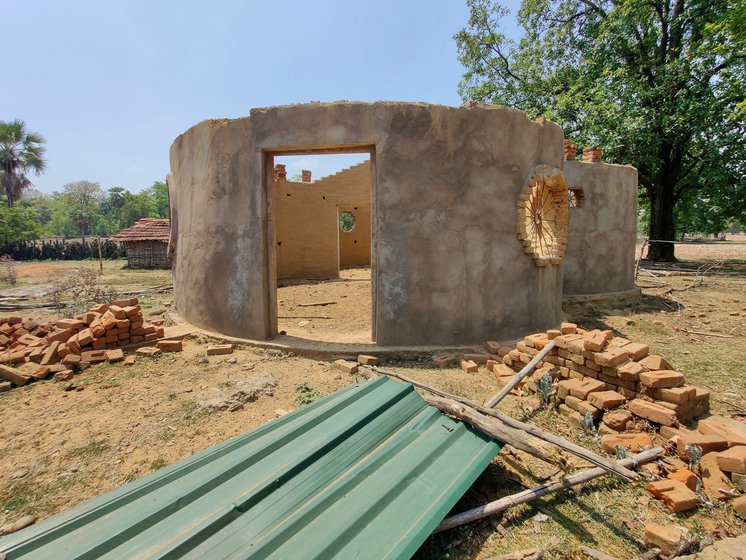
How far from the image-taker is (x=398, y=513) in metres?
2.05

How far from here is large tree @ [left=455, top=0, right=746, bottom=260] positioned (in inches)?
499

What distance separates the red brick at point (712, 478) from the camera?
2604 millimetres

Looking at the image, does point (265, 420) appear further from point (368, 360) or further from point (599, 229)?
point (599, 229)

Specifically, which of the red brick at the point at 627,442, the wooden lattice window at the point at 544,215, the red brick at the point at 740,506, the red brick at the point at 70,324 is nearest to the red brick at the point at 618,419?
the red brick at the point at 627,442

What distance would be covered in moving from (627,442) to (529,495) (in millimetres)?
1267

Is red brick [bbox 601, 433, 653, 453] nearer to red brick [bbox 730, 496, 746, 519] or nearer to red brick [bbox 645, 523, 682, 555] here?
red brick [bbox 730, 496, 746, 519]

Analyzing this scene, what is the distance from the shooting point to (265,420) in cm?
372

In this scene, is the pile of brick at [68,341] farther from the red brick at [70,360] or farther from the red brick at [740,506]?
the red brick at [740,506]

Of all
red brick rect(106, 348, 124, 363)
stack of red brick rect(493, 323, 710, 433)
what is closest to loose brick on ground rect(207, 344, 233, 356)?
red brick rect(106, 348, 124, 363)

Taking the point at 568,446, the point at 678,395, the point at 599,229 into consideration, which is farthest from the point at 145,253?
the point at 678,395

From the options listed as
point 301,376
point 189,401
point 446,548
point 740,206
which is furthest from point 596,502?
point 740,206

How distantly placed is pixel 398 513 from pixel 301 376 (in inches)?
116

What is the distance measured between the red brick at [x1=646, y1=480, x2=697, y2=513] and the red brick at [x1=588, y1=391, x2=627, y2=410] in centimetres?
93

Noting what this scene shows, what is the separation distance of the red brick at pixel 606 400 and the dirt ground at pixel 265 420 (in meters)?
0.36
